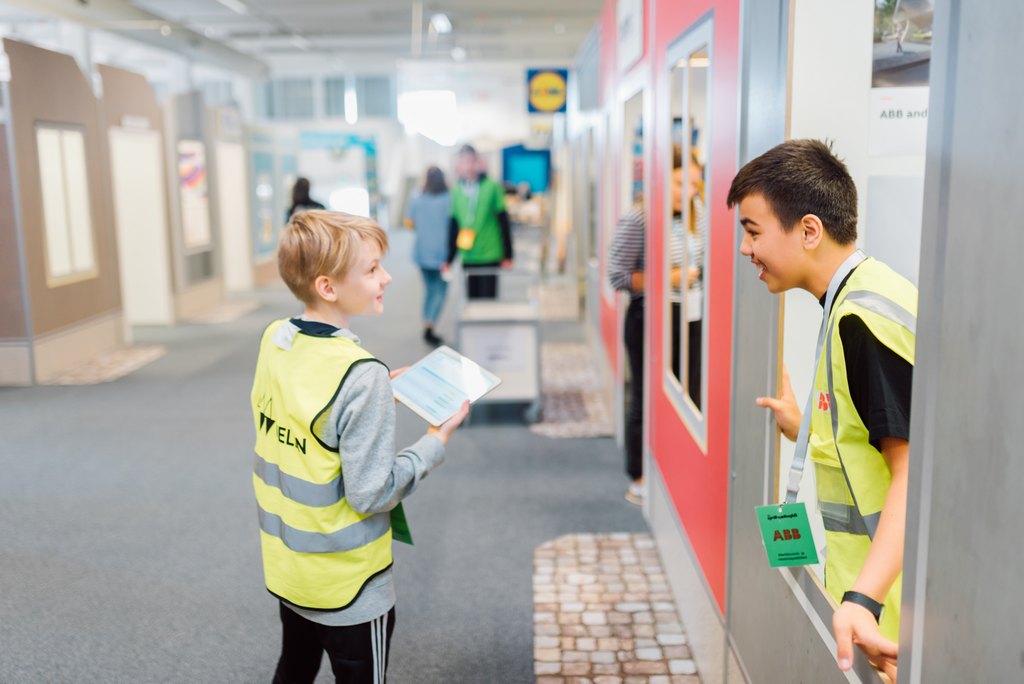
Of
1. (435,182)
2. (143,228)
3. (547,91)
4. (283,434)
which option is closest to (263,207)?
(143,228)

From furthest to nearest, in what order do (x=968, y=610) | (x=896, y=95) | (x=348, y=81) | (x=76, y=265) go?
(x=348, y=81) → (x=76, y=265) → (x=896, y=95) → (x=968, y=610)

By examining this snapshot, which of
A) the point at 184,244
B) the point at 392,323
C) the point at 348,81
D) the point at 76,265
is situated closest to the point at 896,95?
the point at 76,265

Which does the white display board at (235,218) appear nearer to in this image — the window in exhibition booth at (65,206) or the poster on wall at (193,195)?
the poster on wall at (193,195)

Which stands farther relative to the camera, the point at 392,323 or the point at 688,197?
the point at 392,323

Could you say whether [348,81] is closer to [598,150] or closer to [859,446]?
[598,150]

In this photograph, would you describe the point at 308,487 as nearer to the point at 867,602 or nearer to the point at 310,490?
the point at 310,490

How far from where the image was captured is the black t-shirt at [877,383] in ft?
4.55

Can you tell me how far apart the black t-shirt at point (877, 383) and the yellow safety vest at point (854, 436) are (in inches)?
0.6

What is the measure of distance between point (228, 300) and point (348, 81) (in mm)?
14348

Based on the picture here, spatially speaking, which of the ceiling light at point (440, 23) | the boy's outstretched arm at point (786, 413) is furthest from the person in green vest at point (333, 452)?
the ceiling light at point (440, 23)

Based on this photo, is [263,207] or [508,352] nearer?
[508,352]

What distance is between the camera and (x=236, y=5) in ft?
46.1

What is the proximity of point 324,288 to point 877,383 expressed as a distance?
1097 mm

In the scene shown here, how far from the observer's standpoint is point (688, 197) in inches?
143
